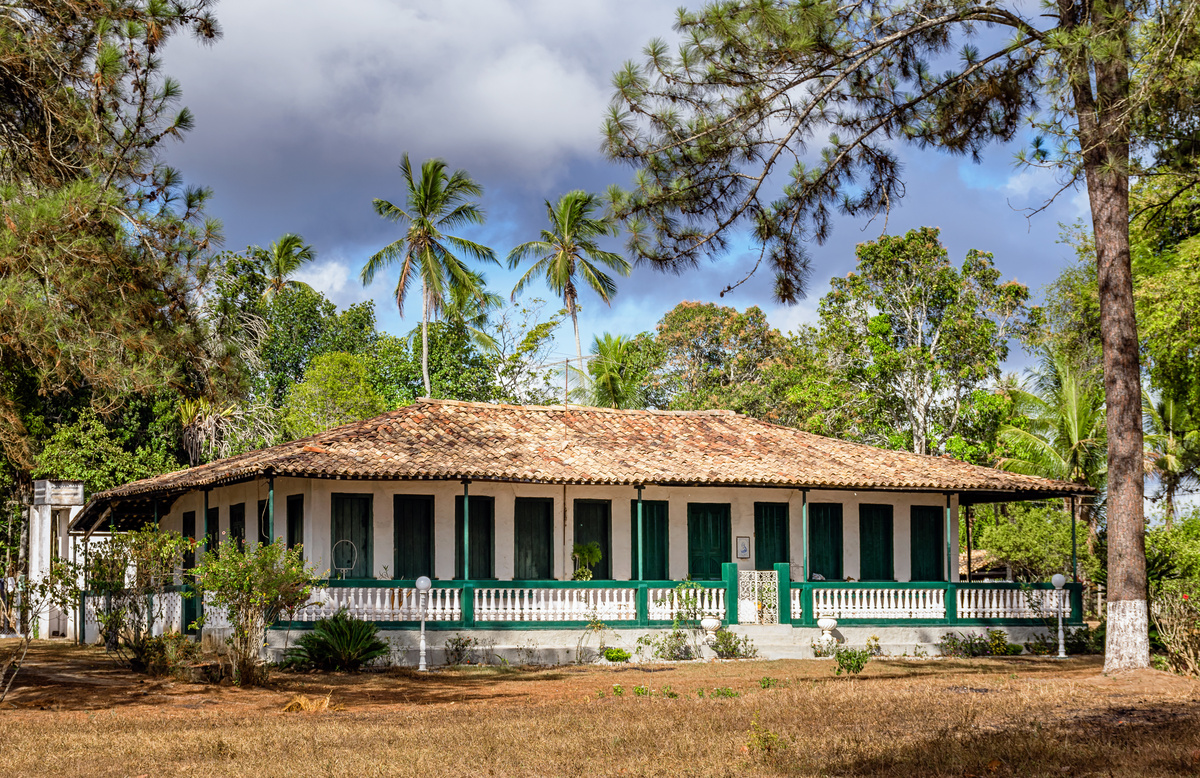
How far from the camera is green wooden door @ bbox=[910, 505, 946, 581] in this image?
23.8m

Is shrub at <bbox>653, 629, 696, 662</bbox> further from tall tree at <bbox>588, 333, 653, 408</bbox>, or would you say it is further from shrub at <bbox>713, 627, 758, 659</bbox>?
tall tree at <bbox>588, 333, 653, 408</bbox>

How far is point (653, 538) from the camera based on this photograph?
22156 mm

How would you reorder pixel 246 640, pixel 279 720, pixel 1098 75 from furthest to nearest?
pixel 246 640 < pixel 1098 75 < pixel 279 720

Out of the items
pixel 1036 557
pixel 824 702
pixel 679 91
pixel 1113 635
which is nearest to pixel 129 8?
pixel 679 91

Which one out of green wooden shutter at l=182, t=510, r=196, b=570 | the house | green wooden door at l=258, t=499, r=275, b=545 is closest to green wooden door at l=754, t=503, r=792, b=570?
the house

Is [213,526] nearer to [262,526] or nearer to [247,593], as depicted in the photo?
[262,526]

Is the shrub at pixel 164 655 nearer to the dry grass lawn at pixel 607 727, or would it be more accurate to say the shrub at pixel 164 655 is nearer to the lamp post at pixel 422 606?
the dry grass lawn at pixel 607 727

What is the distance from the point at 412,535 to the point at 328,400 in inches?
578

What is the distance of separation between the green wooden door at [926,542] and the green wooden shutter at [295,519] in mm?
11670

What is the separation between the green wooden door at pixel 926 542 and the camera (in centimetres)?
2380

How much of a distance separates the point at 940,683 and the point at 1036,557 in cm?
1878

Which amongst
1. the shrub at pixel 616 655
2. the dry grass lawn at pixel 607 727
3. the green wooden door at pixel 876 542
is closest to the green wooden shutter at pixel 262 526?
the dry grass lawn at pixel 607 727

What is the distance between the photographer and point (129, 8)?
40.0 feet

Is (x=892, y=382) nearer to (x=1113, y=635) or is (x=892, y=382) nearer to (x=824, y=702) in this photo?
(x=1113, y=635)
